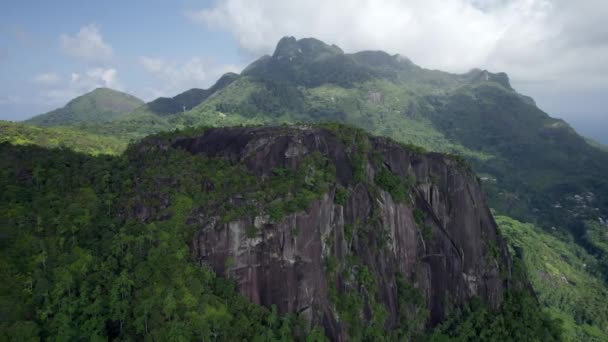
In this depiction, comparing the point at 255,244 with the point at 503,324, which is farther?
the point at 503,324

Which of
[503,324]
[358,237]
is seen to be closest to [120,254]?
[358,237]

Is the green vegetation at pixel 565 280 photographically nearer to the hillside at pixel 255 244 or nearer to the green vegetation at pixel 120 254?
the hillside at pixel 255 244

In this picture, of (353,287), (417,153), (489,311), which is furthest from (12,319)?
(489,311)

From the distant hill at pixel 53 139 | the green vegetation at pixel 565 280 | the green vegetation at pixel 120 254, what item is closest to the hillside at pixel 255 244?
the green vegetation at pixel 120 254

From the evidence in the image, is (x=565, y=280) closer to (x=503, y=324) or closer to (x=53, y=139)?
(x=503, y=324)

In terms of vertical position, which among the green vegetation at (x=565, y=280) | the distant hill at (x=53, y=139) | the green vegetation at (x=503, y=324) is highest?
the distant hill at (x=53, y=139)

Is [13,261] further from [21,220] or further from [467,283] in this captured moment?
[467,283]
